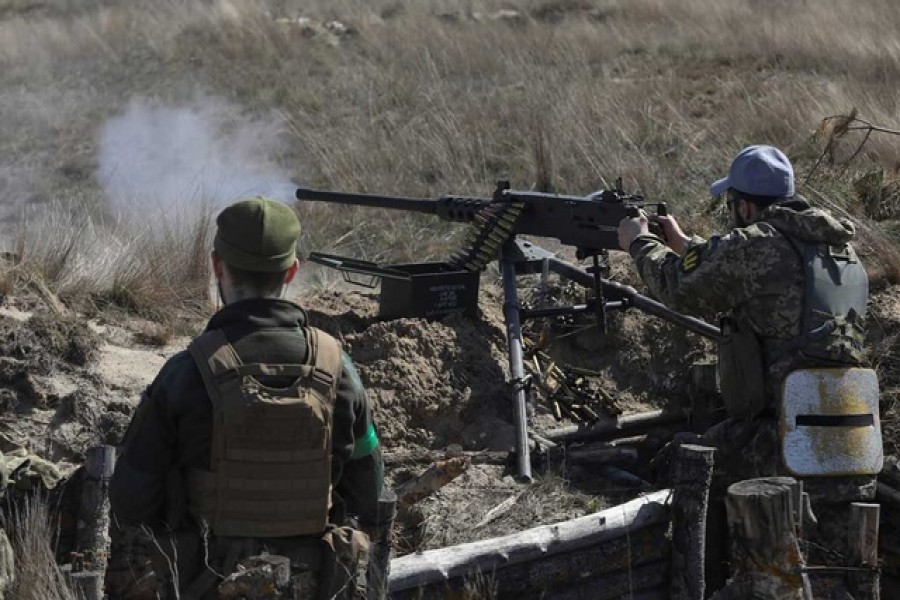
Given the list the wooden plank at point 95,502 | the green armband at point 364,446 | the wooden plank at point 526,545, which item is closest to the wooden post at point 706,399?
the wooden plank at point 526,545

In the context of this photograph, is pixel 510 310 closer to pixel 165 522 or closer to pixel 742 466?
pixel 742 466

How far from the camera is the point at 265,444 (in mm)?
3805

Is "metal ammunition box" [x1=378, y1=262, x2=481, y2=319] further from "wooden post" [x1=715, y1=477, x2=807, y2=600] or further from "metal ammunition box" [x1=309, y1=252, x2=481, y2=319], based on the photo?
"wooden post" [x1=715, y1=477, x2=807, y2=600]

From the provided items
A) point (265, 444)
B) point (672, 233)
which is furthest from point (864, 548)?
point (265, 444)

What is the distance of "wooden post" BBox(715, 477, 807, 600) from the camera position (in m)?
4.72

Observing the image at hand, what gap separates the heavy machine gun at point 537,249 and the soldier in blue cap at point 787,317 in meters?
1.17

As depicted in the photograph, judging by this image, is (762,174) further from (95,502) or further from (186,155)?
(186,155)

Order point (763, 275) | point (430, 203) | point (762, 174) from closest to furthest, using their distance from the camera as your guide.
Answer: point (763, 275) → point (762, 174) → point (430, 203)

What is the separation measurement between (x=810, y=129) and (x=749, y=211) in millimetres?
6180

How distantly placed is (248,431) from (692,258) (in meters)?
2.63

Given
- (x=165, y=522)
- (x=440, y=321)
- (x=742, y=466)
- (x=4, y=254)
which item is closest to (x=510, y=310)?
(x=440, y=321)

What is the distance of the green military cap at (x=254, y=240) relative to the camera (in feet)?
12.5

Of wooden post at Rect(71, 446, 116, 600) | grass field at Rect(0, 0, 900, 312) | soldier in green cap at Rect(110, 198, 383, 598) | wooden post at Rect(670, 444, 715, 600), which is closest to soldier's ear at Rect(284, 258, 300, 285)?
soldier in green cap at Rect(110, 198, 383, 598)

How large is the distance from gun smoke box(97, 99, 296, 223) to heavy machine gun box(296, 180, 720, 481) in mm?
3716
